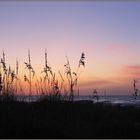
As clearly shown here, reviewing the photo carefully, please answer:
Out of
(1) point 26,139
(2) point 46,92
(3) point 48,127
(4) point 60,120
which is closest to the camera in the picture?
(1) point 26,139

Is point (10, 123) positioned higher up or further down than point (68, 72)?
further down

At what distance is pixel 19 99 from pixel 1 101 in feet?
4.30

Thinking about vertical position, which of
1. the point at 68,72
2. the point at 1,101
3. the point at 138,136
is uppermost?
the point at 68,72

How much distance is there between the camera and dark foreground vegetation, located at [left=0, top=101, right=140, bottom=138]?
7.86 m

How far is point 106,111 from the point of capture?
1043cm

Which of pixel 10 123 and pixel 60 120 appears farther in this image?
pixel 60 120

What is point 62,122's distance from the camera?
8516mm

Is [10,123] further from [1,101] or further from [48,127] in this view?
[1,101]

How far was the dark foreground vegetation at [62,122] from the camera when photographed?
7.86 m

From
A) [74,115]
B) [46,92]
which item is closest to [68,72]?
[46,92]

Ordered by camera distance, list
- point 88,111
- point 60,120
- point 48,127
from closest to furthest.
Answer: point 48,127 < point 60,120 < point 88,111

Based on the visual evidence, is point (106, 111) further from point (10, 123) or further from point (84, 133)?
point (10, 123)

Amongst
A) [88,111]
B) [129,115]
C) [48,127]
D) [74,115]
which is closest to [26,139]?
[48,127]

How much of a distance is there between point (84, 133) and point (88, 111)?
7.12ft
